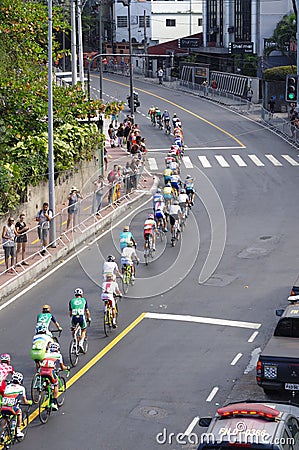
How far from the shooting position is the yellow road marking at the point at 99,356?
18.5m

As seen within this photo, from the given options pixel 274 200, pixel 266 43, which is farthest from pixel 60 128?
pixel 266 43

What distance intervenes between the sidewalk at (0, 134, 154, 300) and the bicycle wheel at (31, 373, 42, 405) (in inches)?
308

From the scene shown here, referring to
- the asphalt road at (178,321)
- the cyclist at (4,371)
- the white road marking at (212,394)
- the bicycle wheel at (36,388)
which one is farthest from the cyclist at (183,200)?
the cyclist at (4,371)

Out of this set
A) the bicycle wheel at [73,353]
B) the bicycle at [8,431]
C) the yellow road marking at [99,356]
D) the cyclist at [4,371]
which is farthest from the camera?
the bicycle wheel at [73,353]

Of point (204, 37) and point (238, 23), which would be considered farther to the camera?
point (204, 37)

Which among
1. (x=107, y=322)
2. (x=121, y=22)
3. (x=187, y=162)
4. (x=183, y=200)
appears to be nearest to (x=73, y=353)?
(x=107, y=322)

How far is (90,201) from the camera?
33.6 m

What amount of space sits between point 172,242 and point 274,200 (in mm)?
8935

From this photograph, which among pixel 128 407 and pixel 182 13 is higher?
pixel 182 13

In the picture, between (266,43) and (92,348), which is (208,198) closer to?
(92,348)

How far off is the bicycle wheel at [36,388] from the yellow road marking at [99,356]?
0.24 m

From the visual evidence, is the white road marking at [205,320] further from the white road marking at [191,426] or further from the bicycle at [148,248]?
the white road marking at [191,426]

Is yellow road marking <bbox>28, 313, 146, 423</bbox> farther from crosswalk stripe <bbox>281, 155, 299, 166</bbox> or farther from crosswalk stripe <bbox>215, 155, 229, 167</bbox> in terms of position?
crosswalk stripe <bbox>281, 155, 299, 166</bbox>

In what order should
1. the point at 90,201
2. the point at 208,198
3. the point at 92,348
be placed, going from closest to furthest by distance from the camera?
the point at 92,348
the point at 90,201
the point at 208,198
